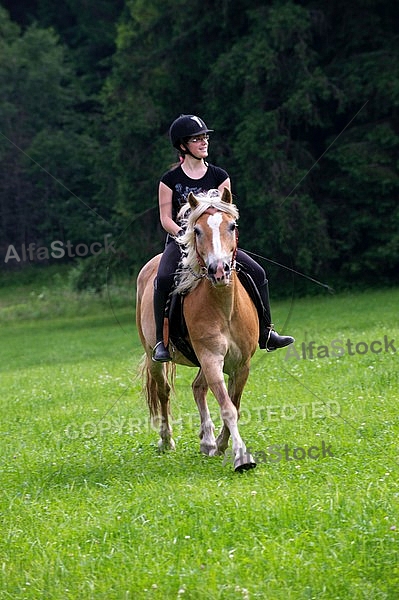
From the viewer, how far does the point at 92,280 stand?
40125 mm

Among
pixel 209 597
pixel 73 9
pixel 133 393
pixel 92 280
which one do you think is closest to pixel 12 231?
pixel 92 280

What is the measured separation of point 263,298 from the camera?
9.67 meters

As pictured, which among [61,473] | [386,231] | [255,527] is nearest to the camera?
[255,527]

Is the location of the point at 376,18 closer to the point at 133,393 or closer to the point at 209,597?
the point at 133,393

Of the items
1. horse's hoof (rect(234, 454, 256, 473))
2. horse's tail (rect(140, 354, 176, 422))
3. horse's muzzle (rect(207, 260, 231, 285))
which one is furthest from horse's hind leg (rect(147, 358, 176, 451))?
horse's muzzle (rect(207, 260, 231, 285))

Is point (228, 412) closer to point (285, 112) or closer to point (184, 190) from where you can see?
point (184, 190)

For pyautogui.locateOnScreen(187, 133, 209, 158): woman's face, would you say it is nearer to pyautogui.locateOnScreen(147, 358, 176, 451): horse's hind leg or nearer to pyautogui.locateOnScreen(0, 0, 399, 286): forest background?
pyautogui.locateOnScreen(147, 358, 176, 451): horse's hind leg

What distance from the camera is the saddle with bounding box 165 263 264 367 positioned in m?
9.40

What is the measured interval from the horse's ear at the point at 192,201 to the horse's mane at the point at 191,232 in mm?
29

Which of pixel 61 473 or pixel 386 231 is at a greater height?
pixel 61 473

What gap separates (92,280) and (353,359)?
24185 mm

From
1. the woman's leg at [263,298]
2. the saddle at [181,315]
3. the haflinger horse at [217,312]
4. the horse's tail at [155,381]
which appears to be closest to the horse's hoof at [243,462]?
the haflinger horse at [217,312]

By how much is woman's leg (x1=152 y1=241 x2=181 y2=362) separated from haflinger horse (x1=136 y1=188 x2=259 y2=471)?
5.7 inches

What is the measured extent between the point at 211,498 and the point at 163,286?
8.43 ft
